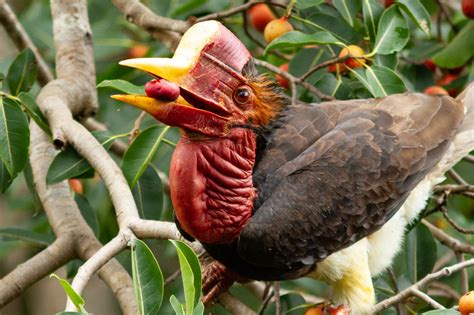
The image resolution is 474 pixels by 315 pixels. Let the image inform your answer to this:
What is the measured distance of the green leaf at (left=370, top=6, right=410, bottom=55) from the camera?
352 cm

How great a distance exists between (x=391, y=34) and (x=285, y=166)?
0.65 metres

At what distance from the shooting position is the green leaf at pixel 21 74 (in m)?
3.65

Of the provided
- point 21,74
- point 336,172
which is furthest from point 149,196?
point 336,172

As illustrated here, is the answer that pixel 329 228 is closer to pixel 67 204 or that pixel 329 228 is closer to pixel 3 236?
pixel 67 204

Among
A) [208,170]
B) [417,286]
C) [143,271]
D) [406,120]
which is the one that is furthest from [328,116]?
[143,271]

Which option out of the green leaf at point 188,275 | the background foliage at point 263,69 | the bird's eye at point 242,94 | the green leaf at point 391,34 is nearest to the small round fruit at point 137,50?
the background foliage at point 263,69

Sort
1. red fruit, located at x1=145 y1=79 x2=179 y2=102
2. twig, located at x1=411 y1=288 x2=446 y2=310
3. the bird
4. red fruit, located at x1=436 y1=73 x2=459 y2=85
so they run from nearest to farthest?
1. twig, located at x1=411 y1=288 x2=446 y2=310
2. red fruit, located at x1=145 y1=79 x2=179 y2=102
3. the bird
4. red fruit, located at x1=436 y1=73 x2=459 y2=85

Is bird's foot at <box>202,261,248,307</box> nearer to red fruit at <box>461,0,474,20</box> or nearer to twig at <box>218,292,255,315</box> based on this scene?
twig at <box>218,292,255,315</box>

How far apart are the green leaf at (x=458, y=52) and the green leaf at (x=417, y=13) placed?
0.37 metres

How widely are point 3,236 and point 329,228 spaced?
4.56ft

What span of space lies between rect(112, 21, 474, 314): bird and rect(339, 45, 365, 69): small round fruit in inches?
6.1

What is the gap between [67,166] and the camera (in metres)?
3.51

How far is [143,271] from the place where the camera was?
8.48ft

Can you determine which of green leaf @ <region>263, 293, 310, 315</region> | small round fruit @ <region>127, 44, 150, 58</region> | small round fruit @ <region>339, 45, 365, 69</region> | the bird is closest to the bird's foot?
the bird
